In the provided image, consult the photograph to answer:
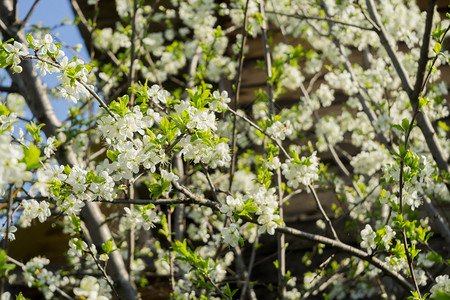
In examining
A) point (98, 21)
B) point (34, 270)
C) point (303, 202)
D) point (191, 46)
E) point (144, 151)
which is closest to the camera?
point (144, 151)

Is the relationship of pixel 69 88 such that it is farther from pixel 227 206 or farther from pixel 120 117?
pixel 227 206

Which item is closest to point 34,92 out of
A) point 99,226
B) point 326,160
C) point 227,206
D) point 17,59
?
point 99,226

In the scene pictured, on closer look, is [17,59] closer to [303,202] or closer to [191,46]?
[191,46]

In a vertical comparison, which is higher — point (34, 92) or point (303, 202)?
point (34, 92)

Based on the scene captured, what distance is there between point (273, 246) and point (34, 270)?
2543mm

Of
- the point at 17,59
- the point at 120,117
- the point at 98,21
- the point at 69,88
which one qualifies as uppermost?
the point at 98,21

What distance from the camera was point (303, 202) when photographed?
4.77 m

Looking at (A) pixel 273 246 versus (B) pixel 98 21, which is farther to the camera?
(B) pixel 98 21

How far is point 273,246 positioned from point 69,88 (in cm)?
322

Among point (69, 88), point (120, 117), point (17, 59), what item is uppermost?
point (17, 59)

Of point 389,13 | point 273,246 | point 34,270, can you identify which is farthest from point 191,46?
point 34,270

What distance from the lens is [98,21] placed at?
5.64m

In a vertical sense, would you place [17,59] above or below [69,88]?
above

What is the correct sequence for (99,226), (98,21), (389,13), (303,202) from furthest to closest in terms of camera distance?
(98,21), (303,202), (389,13), (99,226)
